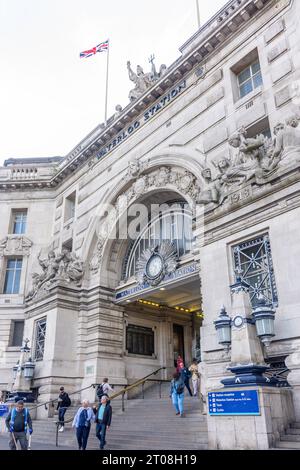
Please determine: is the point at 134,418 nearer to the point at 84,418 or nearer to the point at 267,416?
the point at 84,418

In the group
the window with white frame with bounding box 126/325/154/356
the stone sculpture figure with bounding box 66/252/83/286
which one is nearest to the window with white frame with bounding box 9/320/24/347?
the stone sculpture figure with bounding box 66/252/83/286

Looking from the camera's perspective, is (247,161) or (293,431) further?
(247,161)

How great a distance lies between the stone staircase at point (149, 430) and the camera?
1073 cm

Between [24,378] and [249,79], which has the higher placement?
[249,79]

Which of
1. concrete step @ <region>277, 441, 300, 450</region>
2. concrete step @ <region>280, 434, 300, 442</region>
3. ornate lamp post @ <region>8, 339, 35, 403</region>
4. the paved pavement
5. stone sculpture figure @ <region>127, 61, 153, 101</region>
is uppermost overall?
Result: stone sculpture figure @ <region>127, 61, 153, 101</region>

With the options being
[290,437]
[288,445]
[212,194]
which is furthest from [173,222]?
[288,445]

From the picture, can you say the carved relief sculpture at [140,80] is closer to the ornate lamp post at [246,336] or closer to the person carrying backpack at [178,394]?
the person carrying backpack at [178,394]

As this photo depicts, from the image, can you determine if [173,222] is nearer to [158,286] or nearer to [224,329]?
[158,286]

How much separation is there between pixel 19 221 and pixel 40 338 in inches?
442

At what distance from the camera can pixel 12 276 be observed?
2817cm

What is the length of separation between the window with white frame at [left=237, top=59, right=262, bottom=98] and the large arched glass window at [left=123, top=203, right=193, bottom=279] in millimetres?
6124

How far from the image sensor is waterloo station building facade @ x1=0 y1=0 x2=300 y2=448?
12242mm

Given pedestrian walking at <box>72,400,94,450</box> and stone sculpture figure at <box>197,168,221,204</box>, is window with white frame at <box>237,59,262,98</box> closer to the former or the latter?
stone sculpture figure at <box>197,168,221,204</box>
